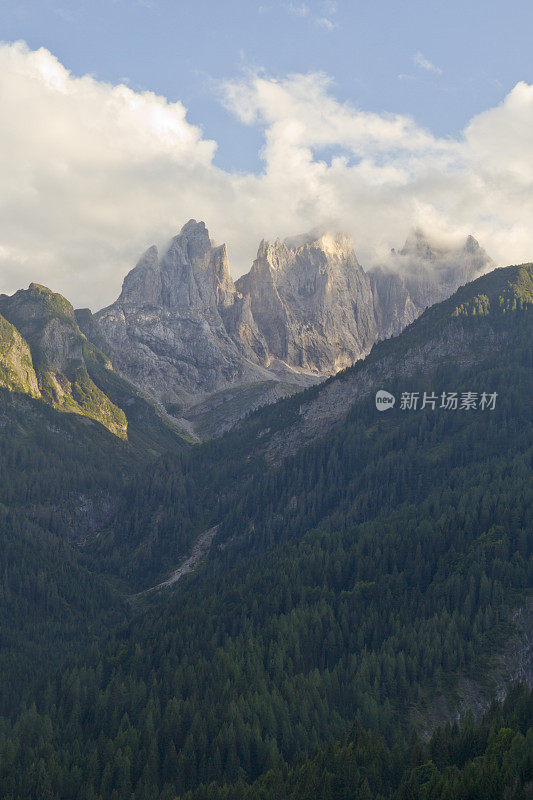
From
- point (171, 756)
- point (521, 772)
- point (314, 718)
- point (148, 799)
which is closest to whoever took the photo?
point (521, 772)

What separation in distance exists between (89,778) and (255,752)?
36751 millimetres

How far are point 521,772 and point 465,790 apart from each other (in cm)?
960

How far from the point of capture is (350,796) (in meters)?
144

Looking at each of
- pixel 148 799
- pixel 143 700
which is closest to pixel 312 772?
pixel 148 799

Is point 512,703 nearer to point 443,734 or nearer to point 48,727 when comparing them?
point 443,734

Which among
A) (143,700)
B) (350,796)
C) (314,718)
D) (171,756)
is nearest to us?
(350,796)

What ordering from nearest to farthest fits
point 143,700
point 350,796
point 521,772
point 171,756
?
point 521,772 < point 350,796 < point 171,756 < point 143,700

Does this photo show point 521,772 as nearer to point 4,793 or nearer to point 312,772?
point 312,772

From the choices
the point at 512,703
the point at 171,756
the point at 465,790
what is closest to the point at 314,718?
the point at 171,756

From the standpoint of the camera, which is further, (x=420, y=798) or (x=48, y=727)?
(x=48, y=727)

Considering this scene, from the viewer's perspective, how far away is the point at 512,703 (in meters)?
161

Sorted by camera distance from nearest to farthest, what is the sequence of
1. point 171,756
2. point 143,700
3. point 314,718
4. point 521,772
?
point 521,772 → point 171,756 → point 314,718 → point 143,700

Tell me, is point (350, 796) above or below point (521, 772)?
below

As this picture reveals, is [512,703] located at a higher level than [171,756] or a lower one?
higher
